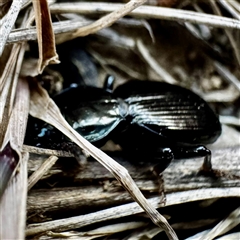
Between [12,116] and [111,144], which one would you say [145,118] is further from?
[12,116]

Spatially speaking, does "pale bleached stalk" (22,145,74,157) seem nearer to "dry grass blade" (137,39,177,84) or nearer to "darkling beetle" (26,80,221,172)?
"darkling beetle" (26,80,221,172)

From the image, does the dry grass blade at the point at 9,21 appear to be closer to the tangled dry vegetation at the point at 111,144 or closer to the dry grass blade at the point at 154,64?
the tangled dry vegetation at the point at 111,144

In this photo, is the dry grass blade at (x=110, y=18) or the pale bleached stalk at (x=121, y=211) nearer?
the pale bleached stalk at (x=121, y=211)

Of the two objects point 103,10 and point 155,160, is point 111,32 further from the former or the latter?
point 155,160

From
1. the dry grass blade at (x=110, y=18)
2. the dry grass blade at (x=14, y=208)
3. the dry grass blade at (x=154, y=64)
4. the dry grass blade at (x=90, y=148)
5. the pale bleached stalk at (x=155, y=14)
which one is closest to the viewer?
the dry grass blade at (x=14, y=208)

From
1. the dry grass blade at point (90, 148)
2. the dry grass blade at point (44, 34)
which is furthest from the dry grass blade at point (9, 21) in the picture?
the dry grass blade at point (90, 148)

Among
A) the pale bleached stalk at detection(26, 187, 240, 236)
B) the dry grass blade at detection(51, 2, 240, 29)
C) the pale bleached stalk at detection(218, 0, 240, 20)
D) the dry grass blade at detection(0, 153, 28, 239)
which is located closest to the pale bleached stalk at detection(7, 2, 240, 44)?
the dry grass blade at detection(51, 2, 240, 29)

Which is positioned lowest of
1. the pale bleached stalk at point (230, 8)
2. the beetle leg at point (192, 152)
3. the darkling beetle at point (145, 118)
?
the beetle leg at point (192, 152)
